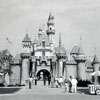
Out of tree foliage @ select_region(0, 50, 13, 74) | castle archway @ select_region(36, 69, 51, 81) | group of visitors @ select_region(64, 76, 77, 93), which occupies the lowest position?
group of visitors @ select_region(64, 76, 77, 93)

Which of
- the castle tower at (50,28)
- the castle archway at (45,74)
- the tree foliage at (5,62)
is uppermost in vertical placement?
the castle tower at (50,28)

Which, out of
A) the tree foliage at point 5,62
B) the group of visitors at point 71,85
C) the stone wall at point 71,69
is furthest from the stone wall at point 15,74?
the group of visitors at point 71,85

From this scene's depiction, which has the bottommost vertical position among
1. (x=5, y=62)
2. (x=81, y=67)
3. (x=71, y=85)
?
(x=71, y=85)

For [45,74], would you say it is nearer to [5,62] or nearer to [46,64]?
[46,64]

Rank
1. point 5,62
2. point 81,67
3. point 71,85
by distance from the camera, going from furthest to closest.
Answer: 1. point 5,62
2. point 81,67
3. point 71,85

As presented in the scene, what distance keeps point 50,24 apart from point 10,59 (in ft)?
70.5

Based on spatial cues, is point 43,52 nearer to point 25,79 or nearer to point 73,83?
point 25,79

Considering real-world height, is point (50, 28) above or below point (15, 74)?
above

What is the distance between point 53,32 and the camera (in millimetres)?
91625

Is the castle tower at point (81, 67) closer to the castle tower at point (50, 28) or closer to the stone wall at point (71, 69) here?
the stone wall at point (71, 69)

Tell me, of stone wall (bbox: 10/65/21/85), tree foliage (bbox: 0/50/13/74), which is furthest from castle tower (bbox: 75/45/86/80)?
tree foliage (bbox: 0/50/13/74)

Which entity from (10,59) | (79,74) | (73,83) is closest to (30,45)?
(10,59)

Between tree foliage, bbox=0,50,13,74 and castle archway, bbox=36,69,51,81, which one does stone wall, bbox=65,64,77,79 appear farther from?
tree foliage, bbox=0,50,13,74

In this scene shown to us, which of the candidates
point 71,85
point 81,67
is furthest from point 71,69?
point 71,85
